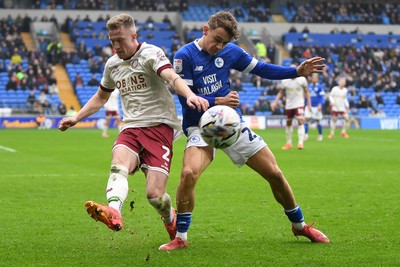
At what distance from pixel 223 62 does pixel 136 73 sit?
0.95m

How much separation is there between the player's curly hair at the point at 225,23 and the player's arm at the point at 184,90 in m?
0.79

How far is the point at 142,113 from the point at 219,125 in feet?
4.31

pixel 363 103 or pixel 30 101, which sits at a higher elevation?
pixel 30 101

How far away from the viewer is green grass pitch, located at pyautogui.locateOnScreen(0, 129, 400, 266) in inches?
285

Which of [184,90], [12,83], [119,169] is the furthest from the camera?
[12,83]

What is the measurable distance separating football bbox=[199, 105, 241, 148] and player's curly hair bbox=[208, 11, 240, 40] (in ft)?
3.72

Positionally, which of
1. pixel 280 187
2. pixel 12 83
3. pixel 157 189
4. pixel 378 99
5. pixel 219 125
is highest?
pixel 219 125

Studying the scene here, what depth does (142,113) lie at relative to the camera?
7.75 metres

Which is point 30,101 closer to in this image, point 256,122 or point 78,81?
point 78,81

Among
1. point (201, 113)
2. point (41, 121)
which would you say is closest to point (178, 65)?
point (201, 113)

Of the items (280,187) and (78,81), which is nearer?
(280,187)

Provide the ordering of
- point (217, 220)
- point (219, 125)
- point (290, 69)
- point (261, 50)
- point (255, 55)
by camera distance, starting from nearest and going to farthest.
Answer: point (219, 125) → point (290, 69) → point (217, 220) → point (261, 50) → point (255, 55)

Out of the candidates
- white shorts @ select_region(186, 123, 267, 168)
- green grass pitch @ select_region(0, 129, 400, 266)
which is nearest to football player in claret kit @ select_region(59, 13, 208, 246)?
white shorts @ select_region(186, 123, 267, 168)

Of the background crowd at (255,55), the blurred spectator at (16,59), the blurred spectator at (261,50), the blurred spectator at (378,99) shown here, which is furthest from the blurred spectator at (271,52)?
the blurred spectator at (16,59)
